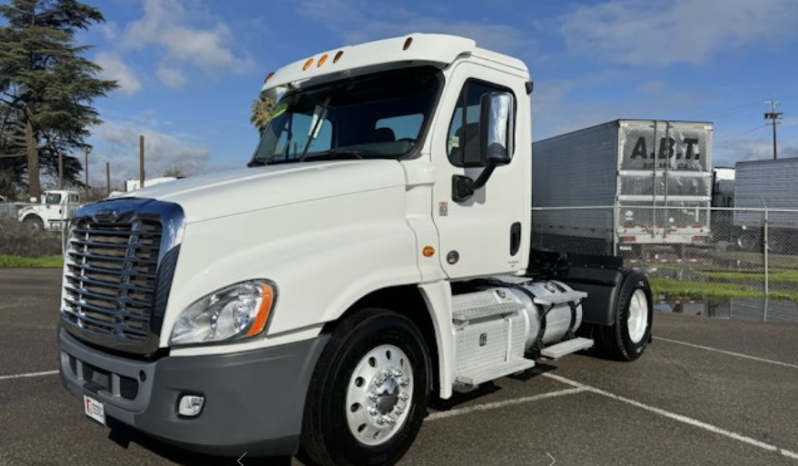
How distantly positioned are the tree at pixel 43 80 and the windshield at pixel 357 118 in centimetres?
3658

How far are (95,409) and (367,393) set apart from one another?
1538 mm

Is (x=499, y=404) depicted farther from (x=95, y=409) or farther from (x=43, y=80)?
(x=43, y=80)

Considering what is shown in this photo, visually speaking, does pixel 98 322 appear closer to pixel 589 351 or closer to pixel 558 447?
pixel 558 447

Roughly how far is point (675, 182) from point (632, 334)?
9.92 m

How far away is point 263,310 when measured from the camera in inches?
122

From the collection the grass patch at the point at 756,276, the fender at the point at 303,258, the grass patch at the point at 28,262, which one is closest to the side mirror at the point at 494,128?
the fender at the point at 303,258

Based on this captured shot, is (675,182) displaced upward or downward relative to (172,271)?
upward

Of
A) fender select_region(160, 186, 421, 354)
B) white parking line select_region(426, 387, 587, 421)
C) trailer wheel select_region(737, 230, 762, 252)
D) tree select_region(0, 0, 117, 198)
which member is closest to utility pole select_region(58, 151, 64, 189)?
tree select_region(0, 0, 117, 198)

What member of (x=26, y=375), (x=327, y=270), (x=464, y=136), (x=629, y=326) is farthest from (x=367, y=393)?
(x=629, y=326)

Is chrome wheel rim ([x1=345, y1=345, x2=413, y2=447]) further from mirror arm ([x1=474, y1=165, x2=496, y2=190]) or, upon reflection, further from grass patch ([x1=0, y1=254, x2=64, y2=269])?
grass patch ([x1=0, y1=254, x2=64, y2=269])

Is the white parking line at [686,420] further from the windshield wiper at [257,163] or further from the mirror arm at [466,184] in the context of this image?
the windshield wiper at [257,163]

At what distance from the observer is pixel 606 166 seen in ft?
53.0

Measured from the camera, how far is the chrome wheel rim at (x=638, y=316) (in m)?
7.10

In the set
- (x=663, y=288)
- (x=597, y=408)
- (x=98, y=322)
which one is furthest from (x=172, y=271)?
(x=663, y=288)
